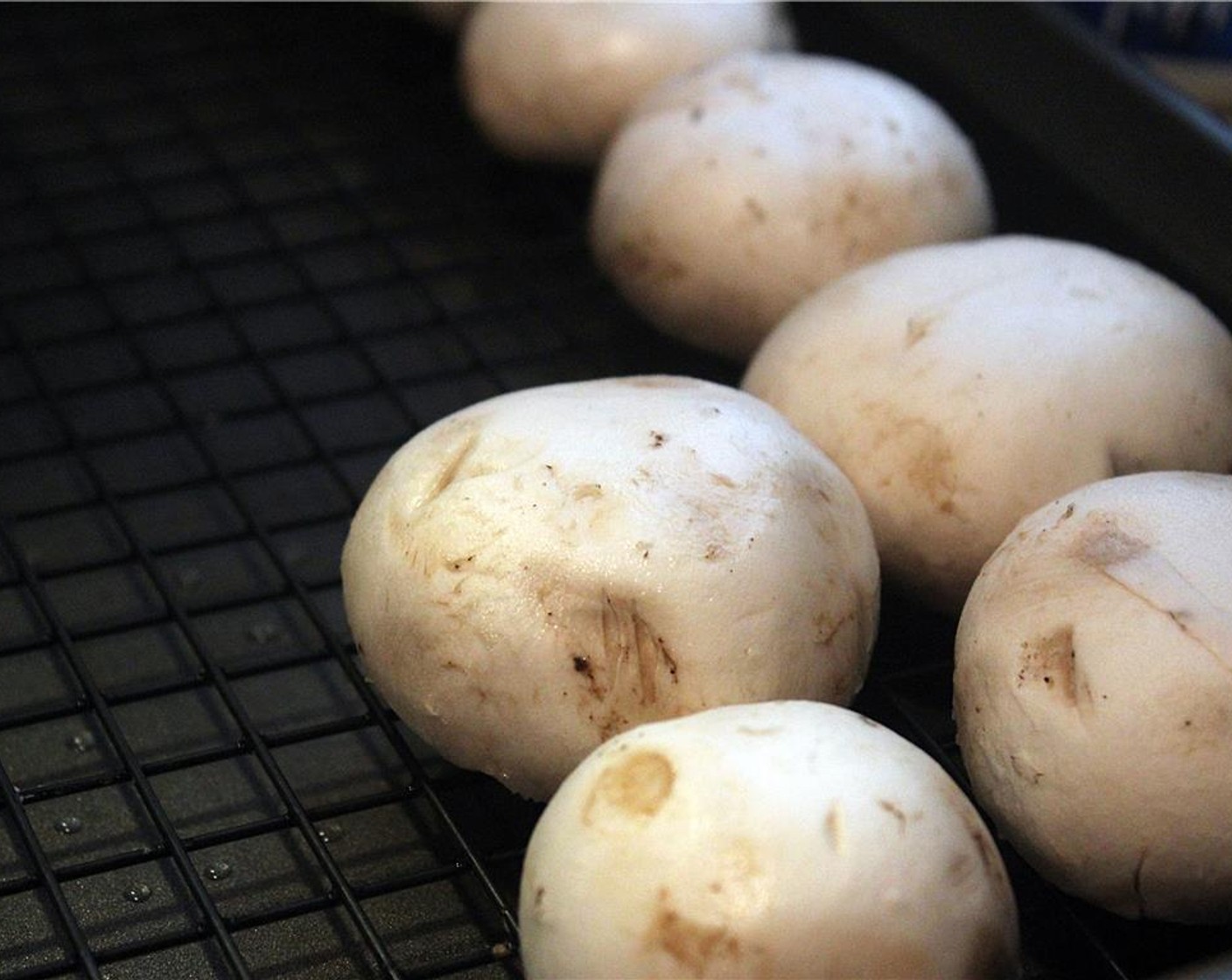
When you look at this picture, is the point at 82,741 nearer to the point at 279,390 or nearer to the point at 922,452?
the point at 279,390

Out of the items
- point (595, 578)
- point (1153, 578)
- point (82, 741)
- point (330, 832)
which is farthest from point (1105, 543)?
point (82, 741)

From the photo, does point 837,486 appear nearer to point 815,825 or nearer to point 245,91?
point 815,825

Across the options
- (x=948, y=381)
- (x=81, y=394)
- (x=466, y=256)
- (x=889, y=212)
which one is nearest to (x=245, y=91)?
(x=466, y=256)

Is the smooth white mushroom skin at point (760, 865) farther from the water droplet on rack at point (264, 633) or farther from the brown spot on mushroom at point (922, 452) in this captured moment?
the water droplet on rack at point (264, 633)

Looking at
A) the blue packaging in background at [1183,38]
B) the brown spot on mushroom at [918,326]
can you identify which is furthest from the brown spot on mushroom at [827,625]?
the blue packaging in background at [1183,38]

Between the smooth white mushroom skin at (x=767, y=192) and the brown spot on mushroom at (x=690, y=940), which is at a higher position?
the smooth white mushroom skin at (x=767, y=192)

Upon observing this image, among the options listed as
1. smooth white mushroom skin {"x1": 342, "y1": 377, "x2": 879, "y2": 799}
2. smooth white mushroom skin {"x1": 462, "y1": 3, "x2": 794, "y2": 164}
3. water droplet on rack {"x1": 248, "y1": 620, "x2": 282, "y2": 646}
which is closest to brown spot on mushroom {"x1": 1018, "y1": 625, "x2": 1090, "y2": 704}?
smooth white mushroom skin {"x1": 342, "y1": 377, "x2": 879, "y2": 799}
